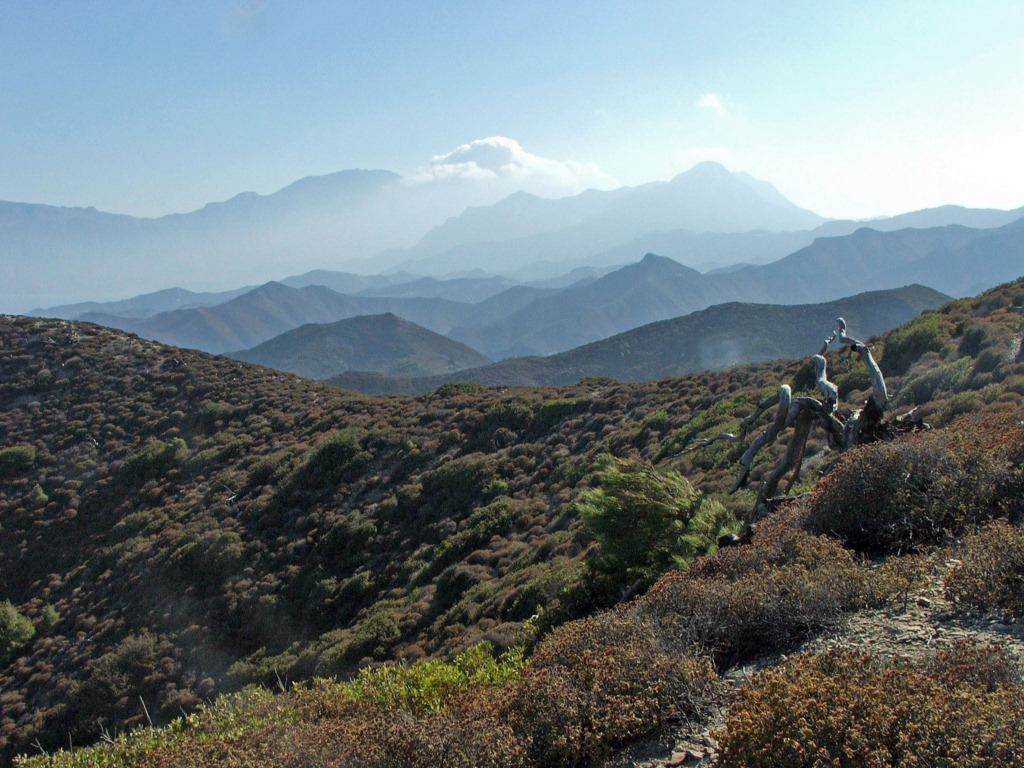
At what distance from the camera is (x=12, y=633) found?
16328mm

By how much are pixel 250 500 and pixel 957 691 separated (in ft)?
70.2

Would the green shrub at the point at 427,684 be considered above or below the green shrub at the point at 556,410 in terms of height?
above

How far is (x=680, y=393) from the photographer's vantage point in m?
21.2

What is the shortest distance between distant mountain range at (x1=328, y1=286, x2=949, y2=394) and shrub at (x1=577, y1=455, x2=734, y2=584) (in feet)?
228

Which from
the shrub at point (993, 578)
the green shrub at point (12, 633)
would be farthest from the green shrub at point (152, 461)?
the shrub at point (993, 578)

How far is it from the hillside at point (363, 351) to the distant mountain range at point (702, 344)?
73627 millimetres

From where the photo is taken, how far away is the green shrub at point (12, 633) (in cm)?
1620

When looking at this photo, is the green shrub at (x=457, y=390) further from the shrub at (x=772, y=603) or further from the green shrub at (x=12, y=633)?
the shrub at (x=772, y=603)

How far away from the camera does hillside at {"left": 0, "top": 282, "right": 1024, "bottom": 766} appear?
3.40 meters

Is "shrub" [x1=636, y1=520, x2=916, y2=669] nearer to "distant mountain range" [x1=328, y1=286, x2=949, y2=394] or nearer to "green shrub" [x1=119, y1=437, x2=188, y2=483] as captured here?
"green shrub" [x1=119, y1=437, x2=188, y2=483]

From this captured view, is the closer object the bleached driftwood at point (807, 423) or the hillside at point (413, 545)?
the hillside at point (413, 545)

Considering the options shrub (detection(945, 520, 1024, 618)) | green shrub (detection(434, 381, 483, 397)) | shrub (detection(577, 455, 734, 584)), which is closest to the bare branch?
shrub (detection(577, 455, 734, 584))

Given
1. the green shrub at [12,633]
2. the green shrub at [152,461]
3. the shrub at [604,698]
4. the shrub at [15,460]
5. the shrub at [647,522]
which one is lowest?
the green shrub at [12,633]

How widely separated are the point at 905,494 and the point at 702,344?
80599 millimetres
